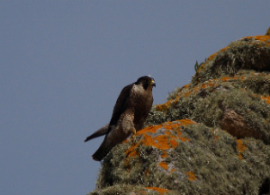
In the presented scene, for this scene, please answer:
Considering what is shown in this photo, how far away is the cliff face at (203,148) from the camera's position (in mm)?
7730

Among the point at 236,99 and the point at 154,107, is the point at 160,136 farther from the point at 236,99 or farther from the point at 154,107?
the point at 154,107

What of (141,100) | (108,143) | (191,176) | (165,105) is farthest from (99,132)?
(191,176)

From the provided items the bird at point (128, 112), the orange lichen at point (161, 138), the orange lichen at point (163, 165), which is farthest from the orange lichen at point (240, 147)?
the bird at point (128, 112)

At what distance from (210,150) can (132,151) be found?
1397mm

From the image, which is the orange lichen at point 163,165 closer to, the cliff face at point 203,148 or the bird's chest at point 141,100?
the cliff face at point 203,148

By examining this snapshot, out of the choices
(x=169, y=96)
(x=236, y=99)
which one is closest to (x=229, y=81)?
(x=236, y=99)

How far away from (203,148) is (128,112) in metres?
2.01

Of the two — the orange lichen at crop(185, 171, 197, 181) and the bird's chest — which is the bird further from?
the orange lichen at crop(185, 171, 197, 181)

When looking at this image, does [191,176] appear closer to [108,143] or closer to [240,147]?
[240,147]

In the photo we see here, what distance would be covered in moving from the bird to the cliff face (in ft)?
2.39

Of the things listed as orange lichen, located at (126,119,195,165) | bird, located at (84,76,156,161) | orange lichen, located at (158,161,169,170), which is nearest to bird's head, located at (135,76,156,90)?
bird, located at (84,76,156,161)

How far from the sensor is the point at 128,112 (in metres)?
9.85

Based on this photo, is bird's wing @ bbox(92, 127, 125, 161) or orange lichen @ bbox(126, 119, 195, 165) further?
bird's wing @ bbox(92, 127, 125, 161)

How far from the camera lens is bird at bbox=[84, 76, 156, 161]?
983 cm
